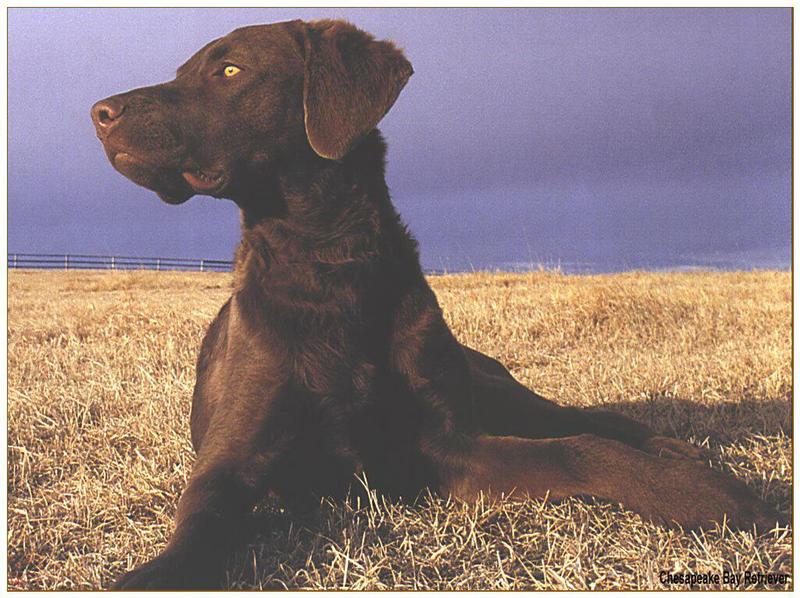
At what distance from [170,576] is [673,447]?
223 cm

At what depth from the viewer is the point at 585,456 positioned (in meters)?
2.66

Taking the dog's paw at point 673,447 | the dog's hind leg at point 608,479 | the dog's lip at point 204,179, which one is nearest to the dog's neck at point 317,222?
the dog's lip at point 204,179

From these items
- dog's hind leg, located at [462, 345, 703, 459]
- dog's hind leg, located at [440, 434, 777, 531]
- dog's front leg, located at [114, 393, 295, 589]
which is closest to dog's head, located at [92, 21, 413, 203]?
dog's front leg, located at [114, 393, 295, 589]

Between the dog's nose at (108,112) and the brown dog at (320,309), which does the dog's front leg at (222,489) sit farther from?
the dog's nose at (108,112)

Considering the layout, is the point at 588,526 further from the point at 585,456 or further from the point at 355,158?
the point at 355,158

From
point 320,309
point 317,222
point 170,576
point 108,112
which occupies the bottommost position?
point 170,576

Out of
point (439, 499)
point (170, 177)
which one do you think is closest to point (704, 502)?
point (439, 499)

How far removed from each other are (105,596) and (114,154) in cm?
146

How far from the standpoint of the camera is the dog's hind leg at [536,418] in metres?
3.67

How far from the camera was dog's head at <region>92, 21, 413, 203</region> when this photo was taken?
2.70 metres

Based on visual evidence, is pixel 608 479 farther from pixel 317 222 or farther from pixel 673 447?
pixel 317 222

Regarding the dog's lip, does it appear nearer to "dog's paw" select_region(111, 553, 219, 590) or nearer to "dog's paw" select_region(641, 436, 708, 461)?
"dog's paw" select_region(111, 553, 219, 590)

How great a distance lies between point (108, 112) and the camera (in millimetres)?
2682

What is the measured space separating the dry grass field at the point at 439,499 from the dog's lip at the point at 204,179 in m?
1.18
